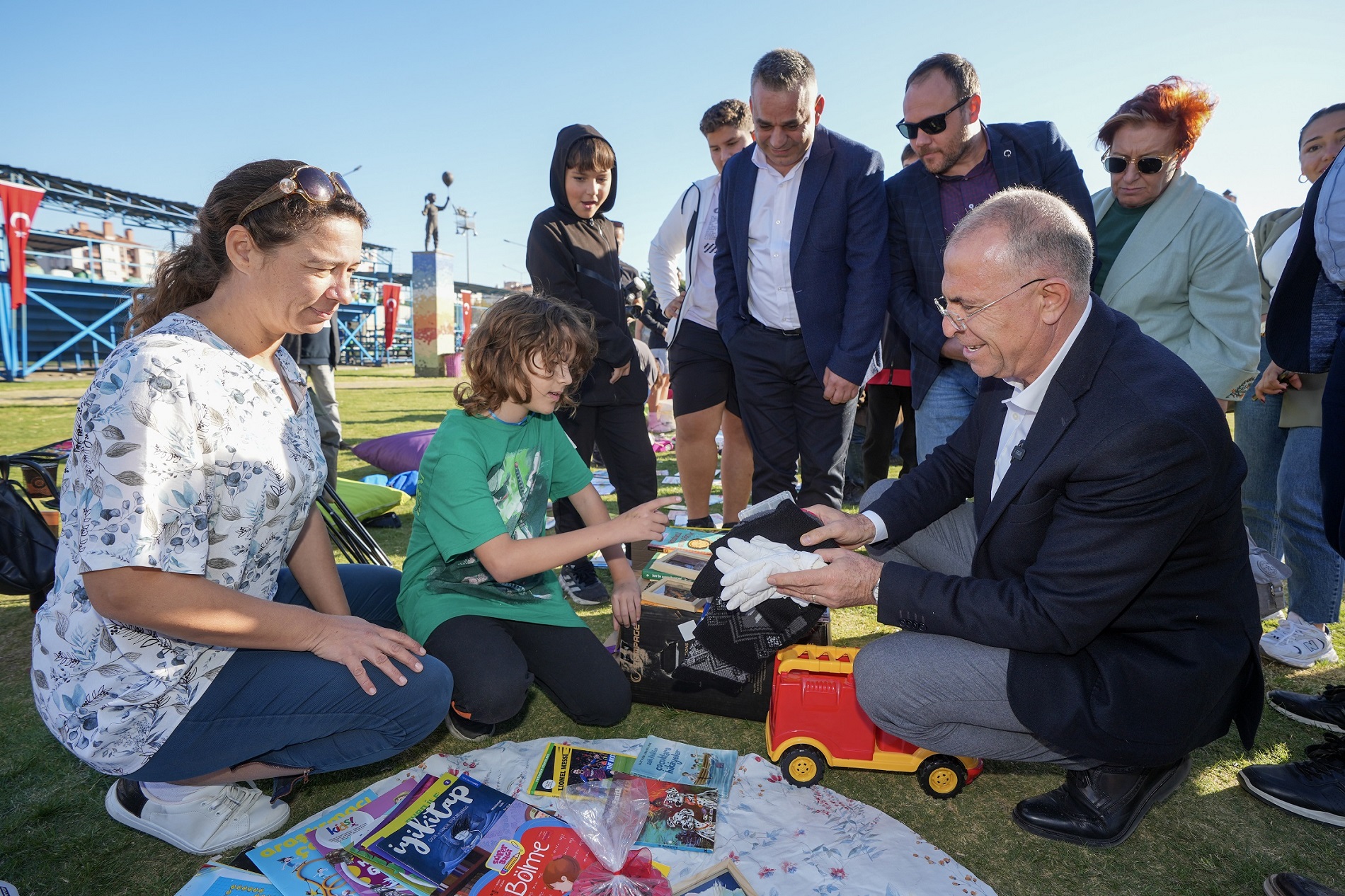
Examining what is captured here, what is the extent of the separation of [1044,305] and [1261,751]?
71.0 inches

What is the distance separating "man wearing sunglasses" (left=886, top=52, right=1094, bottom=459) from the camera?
2.90 m

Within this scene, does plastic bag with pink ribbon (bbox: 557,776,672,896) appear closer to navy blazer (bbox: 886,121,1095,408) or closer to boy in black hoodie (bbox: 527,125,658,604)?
boy in black hoodie (bbox: 527,125,658,604)

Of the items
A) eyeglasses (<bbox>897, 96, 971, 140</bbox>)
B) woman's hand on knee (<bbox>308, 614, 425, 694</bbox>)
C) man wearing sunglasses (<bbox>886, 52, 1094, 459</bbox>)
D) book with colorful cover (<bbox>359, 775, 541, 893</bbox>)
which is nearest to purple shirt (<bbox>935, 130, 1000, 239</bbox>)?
man wearing sunglasses (<bbox>886, 52, 1094, 459</bbox>)

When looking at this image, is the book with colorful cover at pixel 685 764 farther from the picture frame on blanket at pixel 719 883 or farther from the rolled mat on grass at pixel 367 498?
the rolled mat on grass at pixel 367 498

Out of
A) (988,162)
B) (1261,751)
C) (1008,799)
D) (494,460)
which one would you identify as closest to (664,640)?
(494,460)

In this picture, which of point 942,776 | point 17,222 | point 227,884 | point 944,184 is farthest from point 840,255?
point 17,222

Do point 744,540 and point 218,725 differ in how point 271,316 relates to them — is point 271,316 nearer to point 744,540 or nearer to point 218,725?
point 218,725

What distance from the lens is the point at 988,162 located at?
120 inches

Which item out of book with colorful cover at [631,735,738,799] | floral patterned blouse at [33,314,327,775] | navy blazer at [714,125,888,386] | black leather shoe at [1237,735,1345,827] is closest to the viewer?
floral patterned blouse at [33,314,327,775]

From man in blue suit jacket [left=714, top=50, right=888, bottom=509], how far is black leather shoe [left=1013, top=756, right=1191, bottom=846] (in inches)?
62.1

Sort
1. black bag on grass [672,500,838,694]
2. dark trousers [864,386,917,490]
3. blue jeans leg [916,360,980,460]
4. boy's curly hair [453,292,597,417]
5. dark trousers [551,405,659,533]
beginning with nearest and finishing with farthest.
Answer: black bag on grass [672,500,838,694] → boy's curly hair [453,292,597,417] → blue jeans leg [916,360,980,460] → dark trousers [551,405,659,533] → dark trousers [864,386,917,490]

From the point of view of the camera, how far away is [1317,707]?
2.50 metres

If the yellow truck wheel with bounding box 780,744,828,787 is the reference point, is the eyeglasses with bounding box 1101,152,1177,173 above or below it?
above

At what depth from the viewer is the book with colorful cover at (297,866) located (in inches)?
64.6
